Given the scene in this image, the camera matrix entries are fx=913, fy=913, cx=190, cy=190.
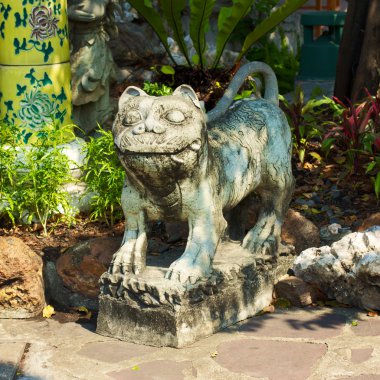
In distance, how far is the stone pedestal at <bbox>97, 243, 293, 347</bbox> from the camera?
17.5 ft

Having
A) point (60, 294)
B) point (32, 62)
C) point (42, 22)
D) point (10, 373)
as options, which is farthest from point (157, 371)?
point (42, 22)

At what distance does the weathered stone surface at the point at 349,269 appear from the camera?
19.0ft

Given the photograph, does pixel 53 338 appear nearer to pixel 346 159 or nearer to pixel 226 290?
pixel 226 290


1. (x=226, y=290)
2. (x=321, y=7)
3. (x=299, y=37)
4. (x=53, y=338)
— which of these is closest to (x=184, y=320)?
(x=226, y=290)

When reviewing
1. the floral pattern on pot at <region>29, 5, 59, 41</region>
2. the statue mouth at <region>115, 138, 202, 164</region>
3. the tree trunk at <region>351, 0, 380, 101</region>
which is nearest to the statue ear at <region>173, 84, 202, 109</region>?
the statue mouth at <region>115, 138, 202, 164</region>

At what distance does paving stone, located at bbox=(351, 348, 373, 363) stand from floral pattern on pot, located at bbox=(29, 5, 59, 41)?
145 inches

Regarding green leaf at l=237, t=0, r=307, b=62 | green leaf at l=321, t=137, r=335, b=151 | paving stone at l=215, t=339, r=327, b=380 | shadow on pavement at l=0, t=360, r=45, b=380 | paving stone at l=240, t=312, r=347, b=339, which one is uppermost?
green leaf at l=237, t=0, r=307, b=62

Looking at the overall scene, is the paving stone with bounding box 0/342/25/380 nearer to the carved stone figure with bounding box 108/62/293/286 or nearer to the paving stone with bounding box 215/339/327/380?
the carved stone figure with bounding box 108/62/293/286

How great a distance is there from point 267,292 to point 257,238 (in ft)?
1.24

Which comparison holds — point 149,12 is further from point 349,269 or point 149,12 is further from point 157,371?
point 157,371

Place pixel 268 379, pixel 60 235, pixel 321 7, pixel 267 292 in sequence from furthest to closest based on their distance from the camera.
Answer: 1. pixel 321 7
2. pixel 60 235
3. pixel 267 292
4. pixel 268 379

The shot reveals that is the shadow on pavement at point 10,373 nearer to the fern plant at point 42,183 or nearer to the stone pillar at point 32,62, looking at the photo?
the fern plant at point 42,183

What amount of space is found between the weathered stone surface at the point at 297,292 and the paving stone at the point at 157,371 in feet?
3.88

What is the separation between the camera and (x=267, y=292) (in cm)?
609
